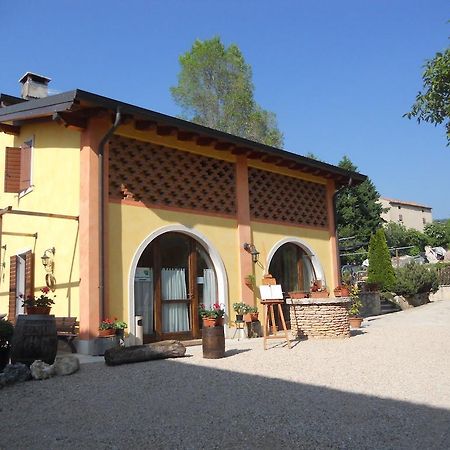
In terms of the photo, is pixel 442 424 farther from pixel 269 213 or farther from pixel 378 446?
pixel 269 213

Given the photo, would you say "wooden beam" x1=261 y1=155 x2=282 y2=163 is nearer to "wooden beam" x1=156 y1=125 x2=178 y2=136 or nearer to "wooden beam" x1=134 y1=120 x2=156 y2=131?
"wooden beam" x1=156 y1=125 x2=178 y2=136

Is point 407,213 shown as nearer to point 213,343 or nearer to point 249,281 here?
point 249,281

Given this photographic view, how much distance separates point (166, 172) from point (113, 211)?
151 cm

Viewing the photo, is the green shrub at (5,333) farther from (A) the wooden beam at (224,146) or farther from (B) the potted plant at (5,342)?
(A) the wooden beam at (224,146)

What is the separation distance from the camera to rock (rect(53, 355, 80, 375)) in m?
6.10

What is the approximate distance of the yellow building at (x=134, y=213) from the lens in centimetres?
830

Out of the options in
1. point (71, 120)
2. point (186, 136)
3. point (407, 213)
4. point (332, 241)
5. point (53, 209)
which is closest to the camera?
point (71, 120)

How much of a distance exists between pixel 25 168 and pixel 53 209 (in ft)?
5.65

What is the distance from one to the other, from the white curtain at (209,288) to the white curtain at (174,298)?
51cm

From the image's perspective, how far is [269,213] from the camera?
11648mm

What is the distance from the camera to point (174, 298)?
9477mm

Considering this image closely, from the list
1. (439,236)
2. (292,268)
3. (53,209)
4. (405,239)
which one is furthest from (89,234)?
(439,236)

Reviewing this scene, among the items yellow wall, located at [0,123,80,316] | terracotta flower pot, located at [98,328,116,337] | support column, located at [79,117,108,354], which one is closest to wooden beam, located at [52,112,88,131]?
support column, located at [79,117,108,354]

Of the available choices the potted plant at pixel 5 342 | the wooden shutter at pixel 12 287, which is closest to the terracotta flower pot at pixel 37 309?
the potted plant at pixel 5 342
